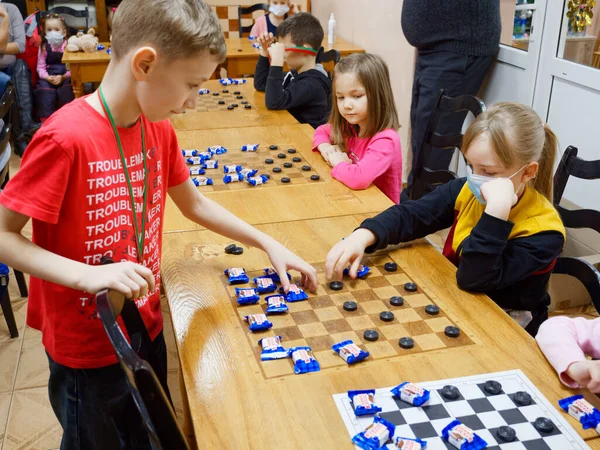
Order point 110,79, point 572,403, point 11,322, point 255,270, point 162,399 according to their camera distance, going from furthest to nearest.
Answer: point 11,322 → point 255,270 → point 110,79 → point 572,403 → point 162,399

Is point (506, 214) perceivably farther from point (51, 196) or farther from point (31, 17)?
point (31, 17)

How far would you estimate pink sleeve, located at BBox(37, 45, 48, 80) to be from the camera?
5.32m

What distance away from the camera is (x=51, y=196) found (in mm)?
1093

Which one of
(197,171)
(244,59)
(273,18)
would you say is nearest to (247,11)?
(273,18)

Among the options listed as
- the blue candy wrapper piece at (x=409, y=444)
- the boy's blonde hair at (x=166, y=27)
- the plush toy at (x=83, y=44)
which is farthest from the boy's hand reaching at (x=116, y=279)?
the plush toy at (x=83, y=44)

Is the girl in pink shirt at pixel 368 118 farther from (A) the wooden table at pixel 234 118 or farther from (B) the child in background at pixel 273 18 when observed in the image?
(B) the child in background at pixel 273 18

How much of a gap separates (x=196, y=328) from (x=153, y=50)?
0.55m

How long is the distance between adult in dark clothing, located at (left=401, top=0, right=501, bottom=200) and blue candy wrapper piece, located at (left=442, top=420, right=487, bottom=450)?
7.86 feet

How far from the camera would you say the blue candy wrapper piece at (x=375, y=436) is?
0.98 metres

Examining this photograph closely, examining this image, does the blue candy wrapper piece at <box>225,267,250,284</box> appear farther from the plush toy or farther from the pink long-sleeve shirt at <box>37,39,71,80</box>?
the pink long-sleeve shirt at <box>37,39,71,80</box>

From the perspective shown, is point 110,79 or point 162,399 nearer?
point 162,399

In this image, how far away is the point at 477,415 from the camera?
1065mm

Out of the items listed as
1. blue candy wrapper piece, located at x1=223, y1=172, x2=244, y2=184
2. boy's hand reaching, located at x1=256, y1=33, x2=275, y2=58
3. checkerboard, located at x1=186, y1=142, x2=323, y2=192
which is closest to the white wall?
boy's hand reaching, located at x1=256, y1=33, x2=275, y2=58

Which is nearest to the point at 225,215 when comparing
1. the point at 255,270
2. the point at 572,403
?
the point at 255,270
